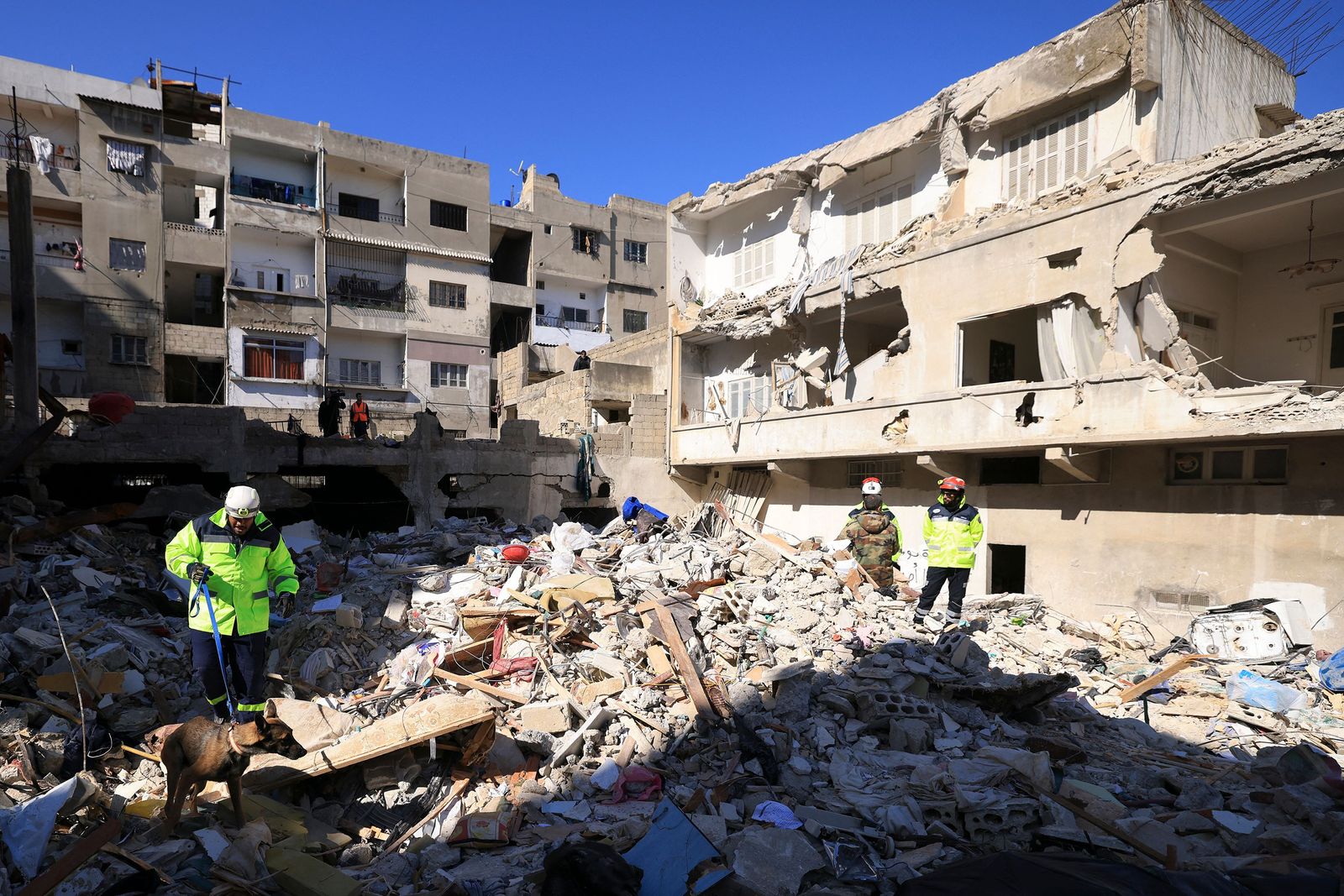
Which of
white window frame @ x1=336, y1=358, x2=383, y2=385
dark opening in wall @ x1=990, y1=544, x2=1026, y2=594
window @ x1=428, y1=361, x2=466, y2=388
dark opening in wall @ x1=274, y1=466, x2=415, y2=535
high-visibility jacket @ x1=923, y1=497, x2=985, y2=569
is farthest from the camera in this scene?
window @ x1=428, y1=361, x2=466, y2=388

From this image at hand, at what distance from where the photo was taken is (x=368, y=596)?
8.08 metres

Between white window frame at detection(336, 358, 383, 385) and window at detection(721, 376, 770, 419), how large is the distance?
15124 millimetres

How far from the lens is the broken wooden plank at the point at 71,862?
10.0 ft

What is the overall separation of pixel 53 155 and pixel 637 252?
2001 centimetres

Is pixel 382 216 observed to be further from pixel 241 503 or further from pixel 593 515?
pixel 241 503

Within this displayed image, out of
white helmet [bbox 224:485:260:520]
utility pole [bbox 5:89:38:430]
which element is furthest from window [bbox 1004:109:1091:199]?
utility pole [bbox 5:89:38:430]

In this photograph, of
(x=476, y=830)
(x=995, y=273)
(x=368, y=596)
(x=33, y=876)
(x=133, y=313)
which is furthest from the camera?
(x=133, y=313)

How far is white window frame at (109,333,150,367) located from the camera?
22828 mm

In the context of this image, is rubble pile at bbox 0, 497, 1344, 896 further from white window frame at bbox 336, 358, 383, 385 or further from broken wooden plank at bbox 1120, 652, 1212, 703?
white window frame at bbox 336, 358, 383, 385

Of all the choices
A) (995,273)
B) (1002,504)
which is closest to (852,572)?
(1002,504)

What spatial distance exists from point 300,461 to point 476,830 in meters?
10.2

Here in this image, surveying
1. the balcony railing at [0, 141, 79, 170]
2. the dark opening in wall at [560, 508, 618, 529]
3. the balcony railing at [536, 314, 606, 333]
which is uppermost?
the balcony railing at [0, 141, 79, 170]

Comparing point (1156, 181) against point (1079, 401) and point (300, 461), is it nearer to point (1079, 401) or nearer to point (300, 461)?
point (1079, 401)

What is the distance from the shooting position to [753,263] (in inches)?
677
